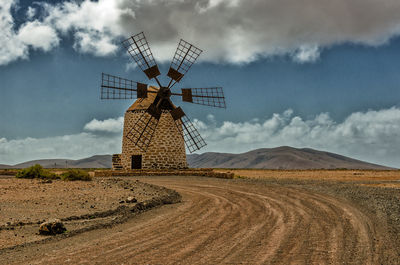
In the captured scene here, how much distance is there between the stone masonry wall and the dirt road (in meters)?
17.4

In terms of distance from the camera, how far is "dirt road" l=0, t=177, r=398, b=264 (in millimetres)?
6418

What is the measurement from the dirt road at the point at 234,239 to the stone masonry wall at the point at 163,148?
17388mm

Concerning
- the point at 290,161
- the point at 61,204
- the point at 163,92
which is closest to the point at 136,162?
the point at 163,92

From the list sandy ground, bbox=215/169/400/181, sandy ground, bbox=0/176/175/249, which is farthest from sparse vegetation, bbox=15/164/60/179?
sandy ground, bbox=215/169/400/181

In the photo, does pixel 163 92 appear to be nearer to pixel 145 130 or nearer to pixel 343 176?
pixel 145 130

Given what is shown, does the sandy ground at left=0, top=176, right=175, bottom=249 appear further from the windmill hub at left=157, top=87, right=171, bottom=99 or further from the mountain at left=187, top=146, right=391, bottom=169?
the mountain at left=187, top=146, right=391, bottom=169

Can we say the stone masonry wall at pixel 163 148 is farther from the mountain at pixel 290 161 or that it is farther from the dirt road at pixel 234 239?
the mountain at pixel 290 161

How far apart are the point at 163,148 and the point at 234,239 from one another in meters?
21.7

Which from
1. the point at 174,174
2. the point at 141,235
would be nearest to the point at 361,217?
the point at 141,235

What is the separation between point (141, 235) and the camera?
8.08 m

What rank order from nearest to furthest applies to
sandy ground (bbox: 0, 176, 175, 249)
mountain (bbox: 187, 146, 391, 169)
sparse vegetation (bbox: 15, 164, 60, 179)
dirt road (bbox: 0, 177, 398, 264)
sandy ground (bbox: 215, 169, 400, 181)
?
dirt road (bbox: 0, 177, 398, 264) → sandy ground (bbox: 0, 176, 175, 249) → sparse vegetation (bbox: 15, 164, 60, 179) → sandy ground (bbox: 215, 169, 400, 181) → mountain (bbox: 187, 146, 391, 169)

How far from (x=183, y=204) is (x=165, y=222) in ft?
9.74

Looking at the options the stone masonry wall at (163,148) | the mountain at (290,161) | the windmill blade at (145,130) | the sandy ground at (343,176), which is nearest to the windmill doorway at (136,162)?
the stone masonry wall at (163,148)

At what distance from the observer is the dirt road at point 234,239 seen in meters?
6.42
